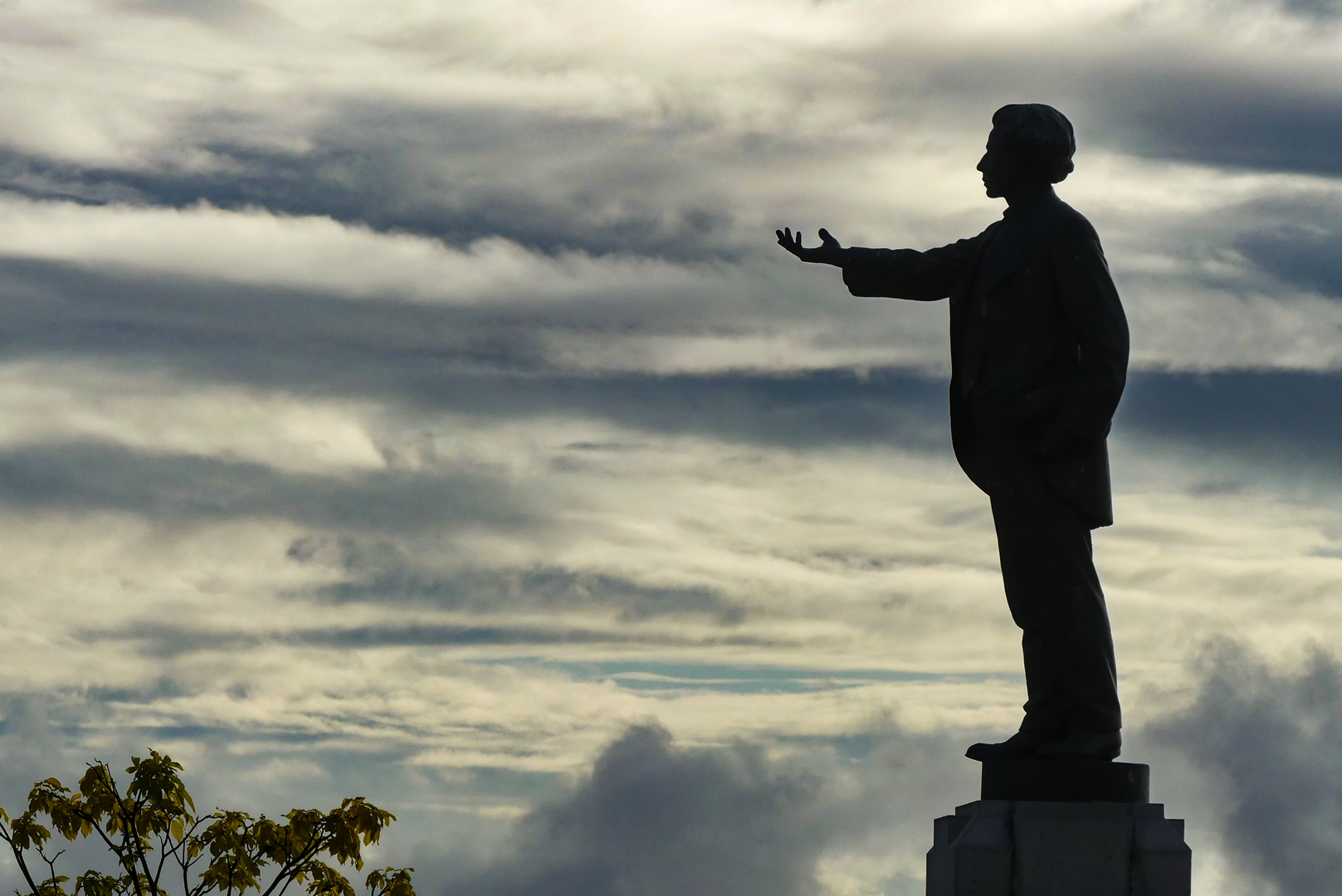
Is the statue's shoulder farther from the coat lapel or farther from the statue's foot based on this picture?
the statue's foot

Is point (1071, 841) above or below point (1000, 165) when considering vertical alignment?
below

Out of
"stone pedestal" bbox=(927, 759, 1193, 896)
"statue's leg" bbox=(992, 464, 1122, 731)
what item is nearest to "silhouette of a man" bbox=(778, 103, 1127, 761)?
"statue's leg" bbox=(992, 464, 1122, 731)

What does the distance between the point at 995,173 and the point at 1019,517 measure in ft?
6.84

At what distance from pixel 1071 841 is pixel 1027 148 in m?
3.98

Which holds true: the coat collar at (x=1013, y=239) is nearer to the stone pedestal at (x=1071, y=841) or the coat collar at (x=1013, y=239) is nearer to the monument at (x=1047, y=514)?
the monument at (x=1047, y=514)

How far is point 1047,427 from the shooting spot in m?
9.25

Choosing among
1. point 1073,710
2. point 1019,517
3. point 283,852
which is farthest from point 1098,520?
point 283,852

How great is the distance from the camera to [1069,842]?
28.9 feet

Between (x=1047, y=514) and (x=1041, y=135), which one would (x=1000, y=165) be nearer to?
(x=1041, y=135)

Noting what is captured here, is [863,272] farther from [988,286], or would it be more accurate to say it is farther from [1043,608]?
[1043,608]

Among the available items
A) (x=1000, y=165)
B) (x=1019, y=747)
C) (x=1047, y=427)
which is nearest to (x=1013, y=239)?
(x=1000, y=165)

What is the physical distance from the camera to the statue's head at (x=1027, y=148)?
971cm

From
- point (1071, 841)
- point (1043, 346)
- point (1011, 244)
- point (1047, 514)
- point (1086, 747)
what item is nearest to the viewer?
point (1071, 841)

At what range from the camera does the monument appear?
8.80 metres
